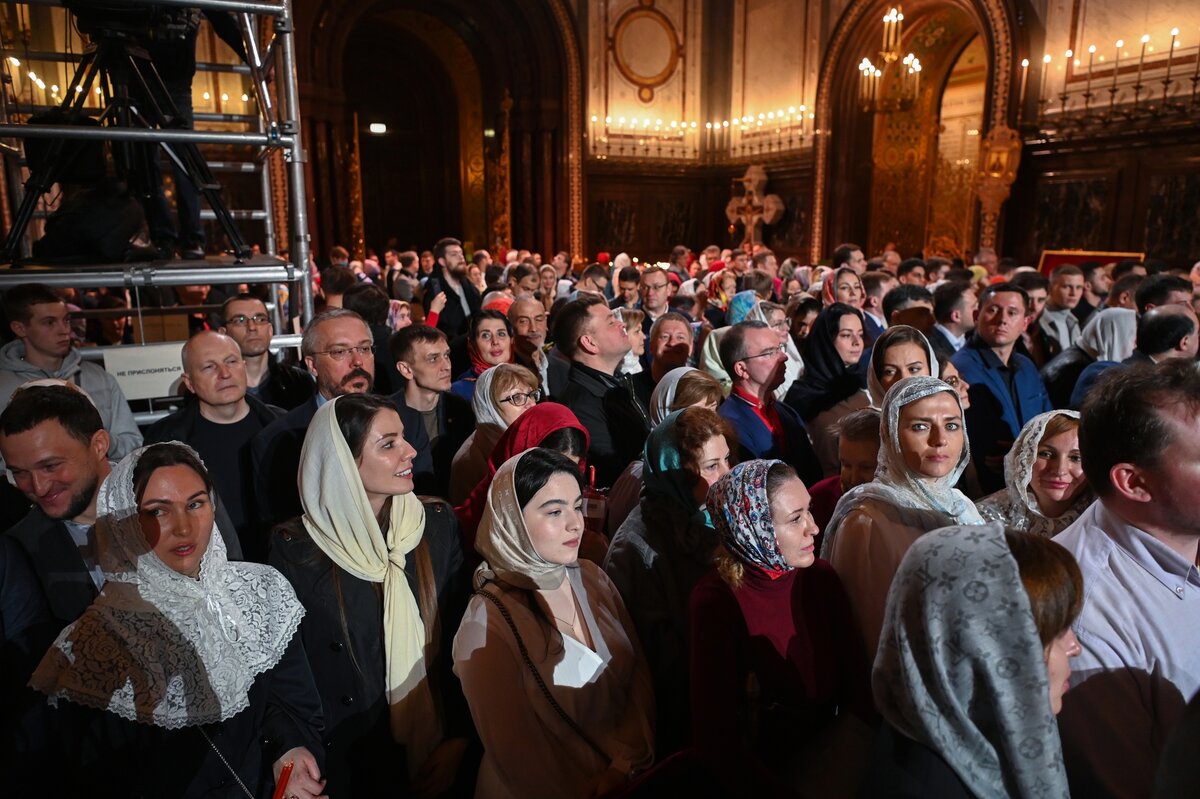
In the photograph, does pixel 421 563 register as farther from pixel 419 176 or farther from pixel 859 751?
pixel 419 176

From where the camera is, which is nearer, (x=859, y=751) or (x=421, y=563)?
(x=859, y=751)

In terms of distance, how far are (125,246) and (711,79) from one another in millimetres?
17667

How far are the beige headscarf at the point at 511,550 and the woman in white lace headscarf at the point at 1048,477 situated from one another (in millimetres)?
1617

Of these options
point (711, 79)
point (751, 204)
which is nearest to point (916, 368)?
point (751, 204)

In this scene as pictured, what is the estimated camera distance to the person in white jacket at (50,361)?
3.41m

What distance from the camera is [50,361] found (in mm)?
3535

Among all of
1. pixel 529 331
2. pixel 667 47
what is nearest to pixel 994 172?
pixel 667 47

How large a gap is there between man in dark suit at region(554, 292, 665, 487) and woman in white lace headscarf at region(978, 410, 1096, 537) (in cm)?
178

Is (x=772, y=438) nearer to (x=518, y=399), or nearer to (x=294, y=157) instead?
(x=518, y=399)

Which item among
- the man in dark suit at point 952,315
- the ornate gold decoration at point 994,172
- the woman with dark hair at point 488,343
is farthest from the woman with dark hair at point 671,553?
the ornate gold decoration at point 994,172

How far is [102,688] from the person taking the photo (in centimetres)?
180

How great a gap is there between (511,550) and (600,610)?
0.37 m

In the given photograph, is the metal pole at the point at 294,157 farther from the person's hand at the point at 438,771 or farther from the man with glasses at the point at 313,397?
the person's hand at the point at 438,771

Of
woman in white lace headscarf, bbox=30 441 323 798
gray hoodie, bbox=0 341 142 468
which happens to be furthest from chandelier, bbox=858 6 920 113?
woman in white lace headscarf, bbox=30 441 323 798
